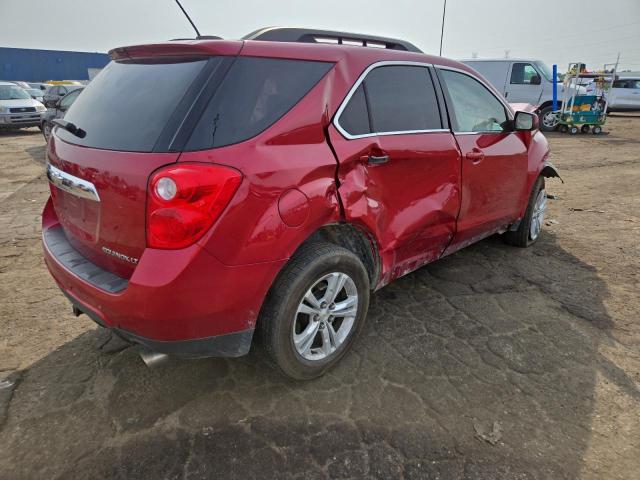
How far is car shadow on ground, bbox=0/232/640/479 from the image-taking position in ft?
6.35

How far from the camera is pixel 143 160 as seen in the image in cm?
182

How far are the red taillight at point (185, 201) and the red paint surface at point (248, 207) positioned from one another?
0.04m

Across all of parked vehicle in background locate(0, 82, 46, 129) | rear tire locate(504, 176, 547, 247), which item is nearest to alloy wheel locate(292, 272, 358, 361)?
rear tire locate(504, 176, 547, 247)

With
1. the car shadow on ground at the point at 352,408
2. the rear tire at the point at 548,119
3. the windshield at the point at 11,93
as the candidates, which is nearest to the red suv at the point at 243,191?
the car shadow on ground at the point at 352,408

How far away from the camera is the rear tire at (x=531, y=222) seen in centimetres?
422

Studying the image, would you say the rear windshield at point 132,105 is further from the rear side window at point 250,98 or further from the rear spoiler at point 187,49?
the rear side window at point 250,98

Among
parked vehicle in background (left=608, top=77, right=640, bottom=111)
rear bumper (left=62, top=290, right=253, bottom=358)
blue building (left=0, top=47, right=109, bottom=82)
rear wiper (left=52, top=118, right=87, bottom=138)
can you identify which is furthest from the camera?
blue building (left=0, top=47, right=109, bottom=82)

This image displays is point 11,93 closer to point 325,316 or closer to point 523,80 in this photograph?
point 523,80

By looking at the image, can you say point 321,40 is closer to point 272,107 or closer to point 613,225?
point 272,107

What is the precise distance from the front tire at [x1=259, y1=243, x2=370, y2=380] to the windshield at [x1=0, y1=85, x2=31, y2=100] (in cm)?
1811

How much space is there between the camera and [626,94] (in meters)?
20.5

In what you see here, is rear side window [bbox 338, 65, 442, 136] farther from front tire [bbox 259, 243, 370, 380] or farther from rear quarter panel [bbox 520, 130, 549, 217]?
rear quarter panel [bbox 520, 130, 549, 217]

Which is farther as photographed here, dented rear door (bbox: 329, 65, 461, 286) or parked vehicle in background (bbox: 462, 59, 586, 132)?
parked vehicle in background (bbox: 462, 59, 586, 132)

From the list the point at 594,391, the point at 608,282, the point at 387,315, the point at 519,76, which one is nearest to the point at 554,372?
the point at 594,391
